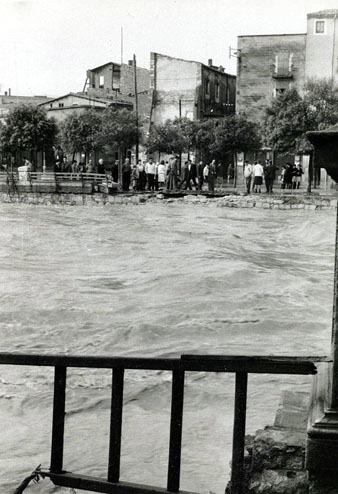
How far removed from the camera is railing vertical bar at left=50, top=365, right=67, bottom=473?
3.31 meters

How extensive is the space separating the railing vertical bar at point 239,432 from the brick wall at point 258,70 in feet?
148

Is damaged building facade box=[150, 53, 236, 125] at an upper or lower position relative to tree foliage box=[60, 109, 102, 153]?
upper

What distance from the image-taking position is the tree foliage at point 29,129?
47.8 metres

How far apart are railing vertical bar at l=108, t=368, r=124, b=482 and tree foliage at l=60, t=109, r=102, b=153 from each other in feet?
144

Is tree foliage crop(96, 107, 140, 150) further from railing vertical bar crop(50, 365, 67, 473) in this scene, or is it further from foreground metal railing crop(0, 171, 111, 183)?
railing vertical bar crop(50, 365, 67, 473)

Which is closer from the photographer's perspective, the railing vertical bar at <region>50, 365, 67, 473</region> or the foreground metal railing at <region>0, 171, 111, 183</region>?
the railing vertical bar at <region>50, 365, 67, 473</region>

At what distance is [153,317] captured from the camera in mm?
11742

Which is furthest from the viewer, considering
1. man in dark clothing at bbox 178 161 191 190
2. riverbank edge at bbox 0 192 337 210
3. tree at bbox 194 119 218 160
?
tree at bbox 194 119 218 160

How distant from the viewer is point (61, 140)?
49.6 meters

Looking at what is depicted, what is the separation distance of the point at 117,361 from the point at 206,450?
10.2 feet

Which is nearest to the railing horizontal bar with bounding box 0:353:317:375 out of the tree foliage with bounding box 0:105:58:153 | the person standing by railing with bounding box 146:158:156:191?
the person standing by railing with bounding box 146:158:156:191

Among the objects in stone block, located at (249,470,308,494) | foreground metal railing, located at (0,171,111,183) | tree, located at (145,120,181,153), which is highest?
tree, located at (145,120,181,153)

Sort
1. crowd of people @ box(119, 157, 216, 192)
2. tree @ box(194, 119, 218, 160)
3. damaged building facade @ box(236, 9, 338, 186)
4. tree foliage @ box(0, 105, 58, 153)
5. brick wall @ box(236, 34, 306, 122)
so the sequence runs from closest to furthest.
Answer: crowd of people @ box(119, 157, 216, 192) → tree @ box(194, 119, 218, 160) → damaged building facade @ box(236, 9, 338, 186) → brick wall @ box(236, 34, 306, 122) → tree foliage @ box(0, 105, 58, 153)

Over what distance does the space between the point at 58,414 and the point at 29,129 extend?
45758 mm
